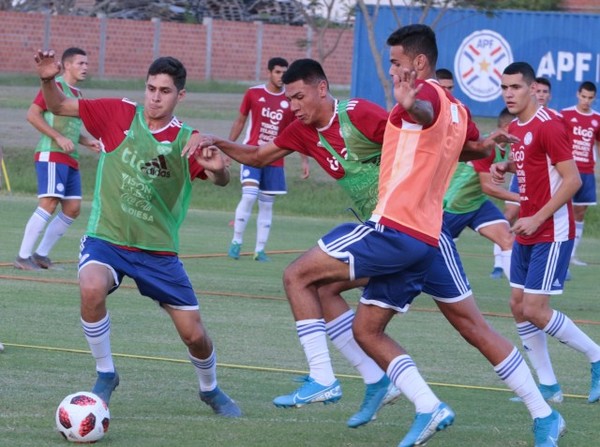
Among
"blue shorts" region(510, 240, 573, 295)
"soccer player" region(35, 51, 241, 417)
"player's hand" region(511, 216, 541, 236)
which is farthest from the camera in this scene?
"blue shorts" region(510, 240, 573, 295)

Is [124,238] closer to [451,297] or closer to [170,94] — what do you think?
[170,94]

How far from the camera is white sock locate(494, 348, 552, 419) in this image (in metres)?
6.64

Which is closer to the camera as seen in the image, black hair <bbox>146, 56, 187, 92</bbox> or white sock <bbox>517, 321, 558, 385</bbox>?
black hair <bbox>146, 56, 187, 92</bbox>

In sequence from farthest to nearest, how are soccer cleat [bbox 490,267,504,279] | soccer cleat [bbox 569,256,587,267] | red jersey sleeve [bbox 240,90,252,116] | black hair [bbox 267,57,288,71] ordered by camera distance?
soccer cleat [bbox 569,256,587,267] < red jersey sleeve [bbox 240,90,252,116] < black hair [bbox 267,57,288,71] < soccer cleat [bbox 490,267,504,279]

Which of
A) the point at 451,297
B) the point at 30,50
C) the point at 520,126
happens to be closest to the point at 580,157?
the point at 520,126

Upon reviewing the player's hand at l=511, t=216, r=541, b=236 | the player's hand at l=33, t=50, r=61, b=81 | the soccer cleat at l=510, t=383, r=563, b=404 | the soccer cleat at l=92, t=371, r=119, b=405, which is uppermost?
the player's hand at l=33, t=50, r=61, b=81

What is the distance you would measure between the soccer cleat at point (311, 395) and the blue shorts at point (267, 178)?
32.5 feet

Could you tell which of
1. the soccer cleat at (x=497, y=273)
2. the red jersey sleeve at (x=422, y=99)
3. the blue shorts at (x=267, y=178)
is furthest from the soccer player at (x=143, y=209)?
the blue shorts at (x=267, y=178)

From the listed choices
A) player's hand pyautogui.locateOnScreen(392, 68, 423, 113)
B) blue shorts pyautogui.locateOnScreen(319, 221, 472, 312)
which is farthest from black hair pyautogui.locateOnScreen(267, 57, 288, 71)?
player's hand pyautogui.locateOnScreen(392, 68, 423, 113)

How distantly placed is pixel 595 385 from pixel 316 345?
8.09ft

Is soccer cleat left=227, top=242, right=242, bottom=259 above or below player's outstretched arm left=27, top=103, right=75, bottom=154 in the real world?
below

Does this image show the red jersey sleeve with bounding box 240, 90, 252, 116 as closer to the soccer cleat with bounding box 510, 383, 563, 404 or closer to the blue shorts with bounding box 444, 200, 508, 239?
the blue shorts with bounding box 444, 200, 508, 239

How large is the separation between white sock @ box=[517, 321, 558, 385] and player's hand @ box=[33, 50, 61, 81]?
11.5 feet

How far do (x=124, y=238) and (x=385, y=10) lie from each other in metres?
24.4
